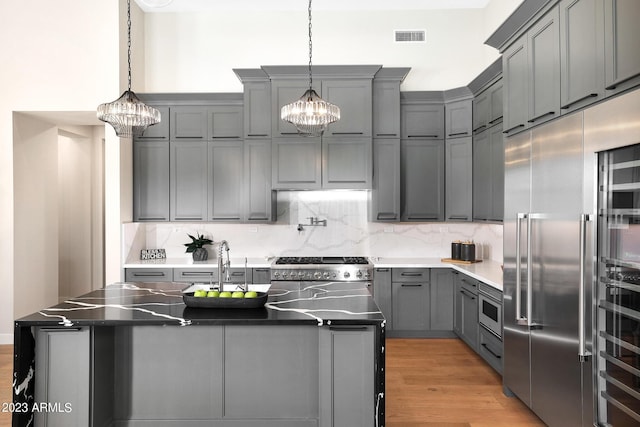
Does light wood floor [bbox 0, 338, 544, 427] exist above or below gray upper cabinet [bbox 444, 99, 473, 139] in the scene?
below

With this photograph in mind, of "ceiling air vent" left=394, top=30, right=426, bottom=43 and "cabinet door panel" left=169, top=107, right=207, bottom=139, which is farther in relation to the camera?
"ceiling air vent" left=394, top=30, right=426, bottom=43

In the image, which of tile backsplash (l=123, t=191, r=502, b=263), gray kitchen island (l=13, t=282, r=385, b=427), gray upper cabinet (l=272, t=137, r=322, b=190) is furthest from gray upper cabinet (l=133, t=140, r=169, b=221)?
gray kitchen island (l=13, t=282, r=385, b=427)

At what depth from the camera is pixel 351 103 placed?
5.04m

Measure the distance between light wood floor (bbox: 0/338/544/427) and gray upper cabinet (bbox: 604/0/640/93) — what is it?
7.62 feet

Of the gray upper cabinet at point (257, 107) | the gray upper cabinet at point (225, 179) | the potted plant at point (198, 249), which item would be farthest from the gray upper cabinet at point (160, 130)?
the potted plant at point (198, 249)

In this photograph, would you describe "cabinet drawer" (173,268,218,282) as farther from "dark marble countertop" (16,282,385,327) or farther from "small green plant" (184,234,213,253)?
"dark marble countertop" (16,282,385,327)

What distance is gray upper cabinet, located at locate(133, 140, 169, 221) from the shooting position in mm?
5250

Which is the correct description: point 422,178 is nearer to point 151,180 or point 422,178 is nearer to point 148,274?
point 151,180

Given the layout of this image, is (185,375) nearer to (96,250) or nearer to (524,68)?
(524,68)

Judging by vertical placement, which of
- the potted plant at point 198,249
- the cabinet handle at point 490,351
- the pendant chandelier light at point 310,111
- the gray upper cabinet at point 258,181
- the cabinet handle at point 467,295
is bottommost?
the cabinet handle at point 490,351

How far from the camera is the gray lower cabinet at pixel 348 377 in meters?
2.46

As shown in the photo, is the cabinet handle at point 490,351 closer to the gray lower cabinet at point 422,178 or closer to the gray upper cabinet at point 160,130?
the gray lower cabinet at point 422,178

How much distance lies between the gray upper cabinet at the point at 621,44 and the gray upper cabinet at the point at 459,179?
285cm

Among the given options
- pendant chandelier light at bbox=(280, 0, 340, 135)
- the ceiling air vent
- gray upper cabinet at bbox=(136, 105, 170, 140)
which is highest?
the ceiling air vent
